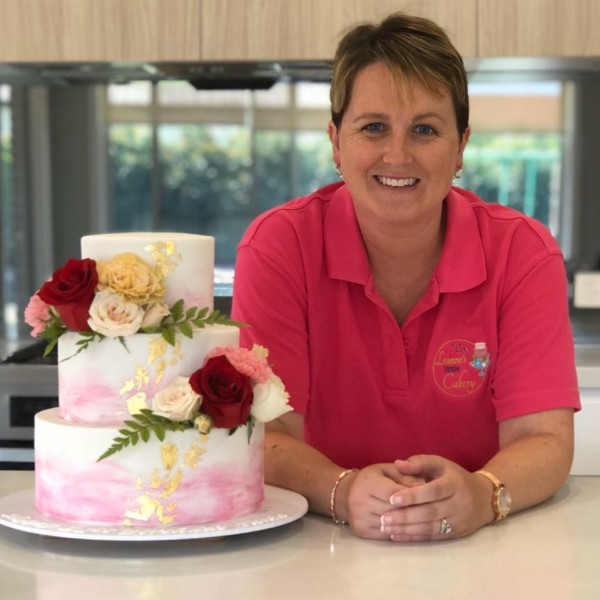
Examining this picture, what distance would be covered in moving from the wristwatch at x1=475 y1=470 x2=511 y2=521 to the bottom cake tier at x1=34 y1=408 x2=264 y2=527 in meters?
0.33

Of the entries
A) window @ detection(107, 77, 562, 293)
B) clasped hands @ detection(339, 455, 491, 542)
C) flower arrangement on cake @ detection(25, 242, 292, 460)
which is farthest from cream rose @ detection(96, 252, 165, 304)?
window @ detection(107, 77, 562, 293)

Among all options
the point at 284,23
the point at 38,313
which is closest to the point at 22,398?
the point at 284,23

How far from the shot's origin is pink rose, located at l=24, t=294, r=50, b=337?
126 centimetres

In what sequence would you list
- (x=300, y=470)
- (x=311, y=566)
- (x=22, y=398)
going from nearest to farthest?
(x=311, y=566), (x=300, y=470), (x=22, y=398)

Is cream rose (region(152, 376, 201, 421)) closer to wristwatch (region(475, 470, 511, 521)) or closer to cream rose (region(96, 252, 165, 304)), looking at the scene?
cream rose (region(96, 252, 165, 304))

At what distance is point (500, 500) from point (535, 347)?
1.04 feet

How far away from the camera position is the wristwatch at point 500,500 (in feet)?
4.55

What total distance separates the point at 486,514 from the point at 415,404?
1.11 ft

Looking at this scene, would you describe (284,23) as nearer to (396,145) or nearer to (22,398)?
(22,398)

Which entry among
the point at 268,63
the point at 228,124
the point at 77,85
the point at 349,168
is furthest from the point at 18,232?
the point at 349,168

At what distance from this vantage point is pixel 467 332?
5.50ft

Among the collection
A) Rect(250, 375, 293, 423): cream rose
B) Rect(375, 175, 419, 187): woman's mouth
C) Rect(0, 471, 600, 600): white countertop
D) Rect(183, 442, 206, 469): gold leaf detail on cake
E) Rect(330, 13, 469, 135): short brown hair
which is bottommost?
Rect(0, 471, 600, 600): white countertop

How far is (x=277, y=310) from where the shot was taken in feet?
5.40

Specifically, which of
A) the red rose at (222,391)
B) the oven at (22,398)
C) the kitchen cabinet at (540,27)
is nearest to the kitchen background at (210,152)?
the kitchen cabinet at (540,27)
